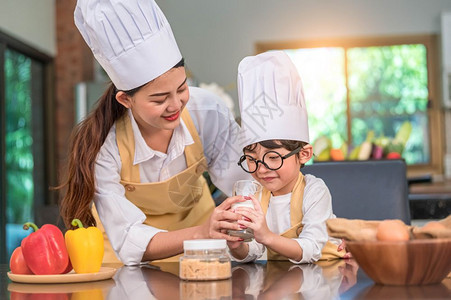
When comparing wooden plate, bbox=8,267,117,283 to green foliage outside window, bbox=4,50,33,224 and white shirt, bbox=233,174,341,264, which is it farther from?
green foliage outside window, bbox=4,50,33,224

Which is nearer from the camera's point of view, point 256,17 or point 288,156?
point 288,156

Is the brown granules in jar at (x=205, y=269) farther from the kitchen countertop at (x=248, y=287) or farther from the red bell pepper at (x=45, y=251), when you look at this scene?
the red bell pepper at (x=45, y=251)

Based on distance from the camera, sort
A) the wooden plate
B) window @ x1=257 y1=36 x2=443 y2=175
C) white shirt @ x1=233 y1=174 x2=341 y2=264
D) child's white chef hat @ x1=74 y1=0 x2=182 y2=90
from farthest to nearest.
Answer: window @ x1=257 y1=36 x2=443 y2=175, child's white chef hat @ x1=74 y1=0 x2=182 y2=90, white shirt @ x1=233 y1=174 x2=341 y2=264, the wooden plate

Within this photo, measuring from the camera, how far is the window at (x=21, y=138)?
4.89m

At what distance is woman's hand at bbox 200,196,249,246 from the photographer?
142cm

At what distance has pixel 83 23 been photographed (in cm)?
171

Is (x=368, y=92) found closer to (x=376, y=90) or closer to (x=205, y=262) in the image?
(x=376, y=90)

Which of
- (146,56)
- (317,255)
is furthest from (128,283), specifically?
(146,56)

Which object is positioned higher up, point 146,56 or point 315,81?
point 315,81

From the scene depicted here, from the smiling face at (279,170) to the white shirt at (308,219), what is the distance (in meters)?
0.04

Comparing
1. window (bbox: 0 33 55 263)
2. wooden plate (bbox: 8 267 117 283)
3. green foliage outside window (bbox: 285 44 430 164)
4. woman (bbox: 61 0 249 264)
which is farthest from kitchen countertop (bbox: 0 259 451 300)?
green foliage outside window (bbox: 285 44 430 164)

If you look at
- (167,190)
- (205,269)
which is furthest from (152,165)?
(205,269)

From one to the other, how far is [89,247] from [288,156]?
0.49 metres

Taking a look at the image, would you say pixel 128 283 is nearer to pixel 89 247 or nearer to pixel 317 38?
pixel 89 247
